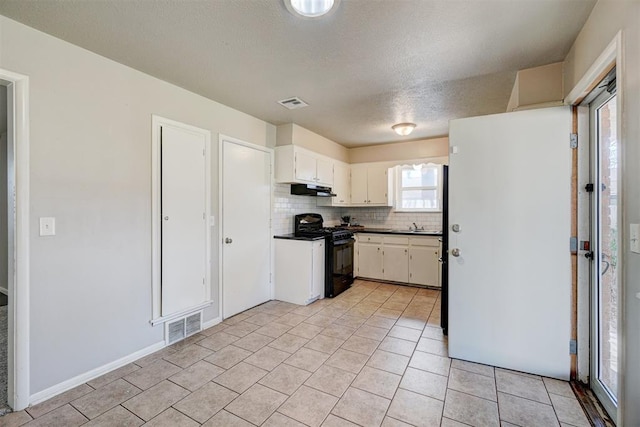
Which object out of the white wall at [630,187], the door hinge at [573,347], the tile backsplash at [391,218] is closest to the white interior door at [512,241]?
the door hinge at [573,347]

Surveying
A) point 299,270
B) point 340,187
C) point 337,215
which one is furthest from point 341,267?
point 337,215

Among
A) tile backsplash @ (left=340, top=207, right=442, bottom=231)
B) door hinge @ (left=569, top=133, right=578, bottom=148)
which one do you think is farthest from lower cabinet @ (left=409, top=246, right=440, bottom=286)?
door hinge @ (left=569, top=133, right=578, bottom=148)

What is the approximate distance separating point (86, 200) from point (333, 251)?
2896mm

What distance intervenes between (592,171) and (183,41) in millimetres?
3062

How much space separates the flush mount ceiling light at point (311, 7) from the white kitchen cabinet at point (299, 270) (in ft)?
8.83

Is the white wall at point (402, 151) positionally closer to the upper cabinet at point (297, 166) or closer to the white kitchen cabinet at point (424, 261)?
the upper cabinet at point (297, 166)

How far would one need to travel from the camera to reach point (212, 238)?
3.25m

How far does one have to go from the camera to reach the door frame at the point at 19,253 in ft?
6.17

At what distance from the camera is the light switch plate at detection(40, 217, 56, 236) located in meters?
1.99

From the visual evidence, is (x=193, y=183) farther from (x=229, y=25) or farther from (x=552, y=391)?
(x=552, y=391)

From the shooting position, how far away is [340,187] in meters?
5.27

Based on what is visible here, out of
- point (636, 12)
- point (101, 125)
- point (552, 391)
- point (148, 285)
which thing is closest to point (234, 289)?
point (148, 285)

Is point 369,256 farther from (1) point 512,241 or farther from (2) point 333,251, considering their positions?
(1) point 512,241

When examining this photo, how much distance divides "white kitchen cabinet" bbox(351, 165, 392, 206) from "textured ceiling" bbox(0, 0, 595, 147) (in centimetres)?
217
